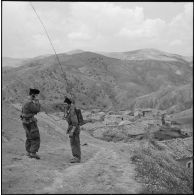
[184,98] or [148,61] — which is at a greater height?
[148,61]

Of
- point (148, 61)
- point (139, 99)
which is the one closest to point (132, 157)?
point (139, 99)

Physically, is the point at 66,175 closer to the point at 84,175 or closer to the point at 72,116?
the point at 84,175

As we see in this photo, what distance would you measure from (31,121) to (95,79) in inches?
4330

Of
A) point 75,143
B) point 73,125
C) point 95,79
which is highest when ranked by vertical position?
point 95,79

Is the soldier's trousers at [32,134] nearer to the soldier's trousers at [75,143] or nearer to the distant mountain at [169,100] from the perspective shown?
the soldier's trousers at [75,143]

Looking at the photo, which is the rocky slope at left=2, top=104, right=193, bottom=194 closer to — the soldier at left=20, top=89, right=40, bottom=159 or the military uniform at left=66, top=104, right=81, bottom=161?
the soldier at left=20, top=89, right=40, bottom=159

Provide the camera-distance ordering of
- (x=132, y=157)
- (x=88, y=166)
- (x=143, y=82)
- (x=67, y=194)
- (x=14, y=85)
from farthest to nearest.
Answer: (x=143, y=82) < (x=14, y=85) < (x=132, y=157) < (x=88, y=166) < (x=67, y=194)

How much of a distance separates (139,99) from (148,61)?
60.7m

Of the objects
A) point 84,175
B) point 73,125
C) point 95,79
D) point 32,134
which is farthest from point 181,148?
point 95,79

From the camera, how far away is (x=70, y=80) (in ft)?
354

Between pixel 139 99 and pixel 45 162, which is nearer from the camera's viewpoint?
pixel 45 162

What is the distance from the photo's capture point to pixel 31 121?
12234mm

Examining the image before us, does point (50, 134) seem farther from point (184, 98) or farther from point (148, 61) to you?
point (148, 61)

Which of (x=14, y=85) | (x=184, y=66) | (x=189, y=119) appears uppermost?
(x=184, y=66)
